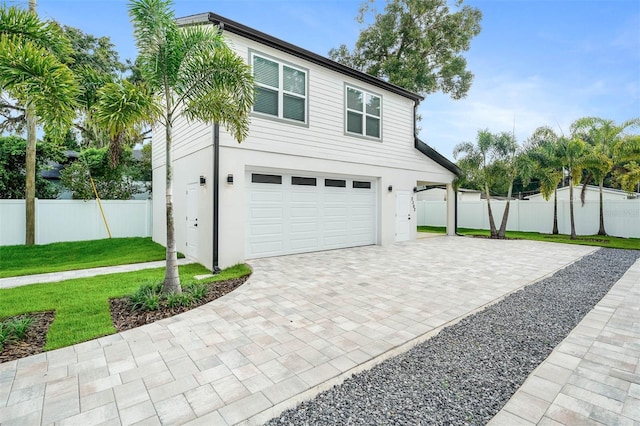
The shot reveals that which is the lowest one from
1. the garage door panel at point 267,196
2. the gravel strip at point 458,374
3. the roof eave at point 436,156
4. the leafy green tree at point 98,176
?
the gravel strip at point 458,374

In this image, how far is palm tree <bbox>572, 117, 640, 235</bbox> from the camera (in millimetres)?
12633

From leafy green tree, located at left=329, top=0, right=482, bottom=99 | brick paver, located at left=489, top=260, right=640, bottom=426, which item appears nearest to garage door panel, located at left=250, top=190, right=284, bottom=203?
brick paver, located at left=489, top=260, right=640, bottom=426

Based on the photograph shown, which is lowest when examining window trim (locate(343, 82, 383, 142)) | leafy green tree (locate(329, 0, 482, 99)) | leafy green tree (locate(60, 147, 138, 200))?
leafy green tree (locate(60, 147, 138, 200))

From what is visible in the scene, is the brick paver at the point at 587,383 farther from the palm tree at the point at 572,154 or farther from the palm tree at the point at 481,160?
the palm tree at the point at 572,154

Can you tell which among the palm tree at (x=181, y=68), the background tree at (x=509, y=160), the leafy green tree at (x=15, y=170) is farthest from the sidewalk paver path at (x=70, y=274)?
the background tree at (x=509, y=160)

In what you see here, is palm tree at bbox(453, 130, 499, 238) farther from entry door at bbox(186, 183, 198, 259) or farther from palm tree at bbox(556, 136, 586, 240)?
entry door at bbox(186, 183, 198, 259)

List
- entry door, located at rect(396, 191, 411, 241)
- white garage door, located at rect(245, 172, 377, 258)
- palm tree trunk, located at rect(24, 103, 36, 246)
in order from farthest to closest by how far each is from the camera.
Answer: entry door, located at rect(396, 191, 411, 241) → palm tree trunk, located at rect(24, 103, 36, 246) → white garage door, located at rect(245, 172, 377, 258)

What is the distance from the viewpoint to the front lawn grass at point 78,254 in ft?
25.9

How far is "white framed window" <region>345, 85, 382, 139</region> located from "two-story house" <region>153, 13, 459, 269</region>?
34mm

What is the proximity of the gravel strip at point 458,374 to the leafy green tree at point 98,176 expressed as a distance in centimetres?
1229

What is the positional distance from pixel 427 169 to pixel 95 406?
40.1 ft

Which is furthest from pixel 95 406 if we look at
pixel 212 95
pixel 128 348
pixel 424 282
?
pixel 424 282

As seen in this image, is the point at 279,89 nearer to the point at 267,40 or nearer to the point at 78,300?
the point at 267,40

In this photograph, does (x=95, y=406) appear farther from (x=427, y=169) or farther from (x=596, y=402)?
(x=427, y=169)
